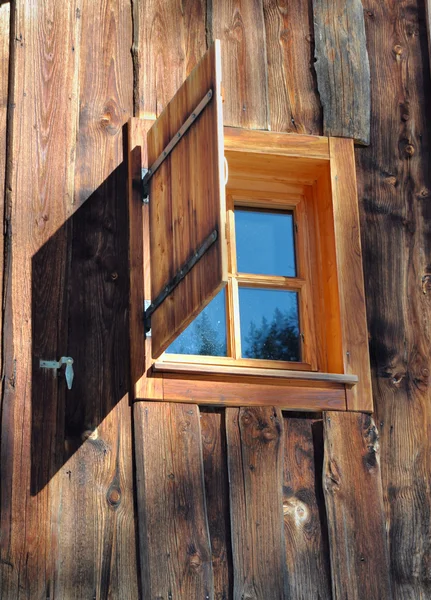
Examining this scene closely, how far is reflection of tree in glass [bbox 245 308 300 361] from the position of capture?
17.8 feet

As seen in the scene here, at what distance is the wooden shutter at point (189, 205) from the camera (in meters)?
4.51

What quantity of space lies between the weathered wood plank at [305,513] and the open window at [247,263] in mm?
132

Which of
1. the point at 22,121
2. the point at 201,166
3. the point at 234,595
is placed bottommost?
the point at 234,595

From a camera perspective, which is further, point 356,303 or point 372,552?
point 356,303

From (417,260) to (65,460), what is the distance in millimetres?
1928

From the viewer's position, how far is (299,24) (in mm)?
5953

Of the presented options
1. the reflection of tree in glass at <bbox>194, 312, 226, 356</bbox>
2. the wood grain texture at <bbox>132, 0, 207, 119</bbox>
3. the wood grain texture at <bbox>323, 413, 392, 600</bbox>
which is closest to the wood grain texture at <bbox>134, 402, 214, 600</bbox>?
the reflection of tree in glass at <bbox>194, 312, 226, 356</bbox>

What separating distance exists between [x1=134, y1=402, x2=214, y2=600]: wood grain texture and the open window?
0.11 metres

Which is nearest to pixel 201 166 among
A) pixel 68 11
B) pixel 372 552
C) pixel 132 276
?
pixel 132 276

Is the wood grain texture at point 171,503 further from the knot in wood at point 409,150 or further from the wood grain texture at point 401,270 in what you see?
the knot in wood at point 409,150

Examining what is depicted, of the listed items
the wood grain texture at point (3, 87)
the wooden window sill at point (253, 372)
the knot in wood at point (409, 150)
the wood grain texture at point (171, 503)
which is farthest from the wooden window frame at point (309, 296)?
the wood grain texture at point (3, 87)

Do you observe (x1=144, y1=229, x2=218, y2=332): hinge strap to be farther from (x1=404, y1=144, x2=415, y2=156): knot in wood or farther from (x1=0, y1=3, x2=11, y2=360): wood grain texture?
(x1=404, y1=144, x2=415, y2=156): knot in wood

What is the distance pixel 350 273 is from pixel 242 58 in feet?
3.81

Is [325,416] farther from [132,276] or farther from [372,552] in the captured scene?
[132,276]
